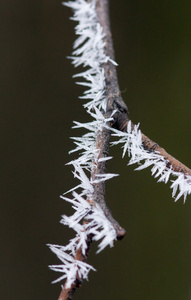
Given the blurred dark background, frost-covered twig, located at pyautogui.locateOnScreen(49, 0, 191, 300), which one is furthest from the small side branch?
the blurred dark background

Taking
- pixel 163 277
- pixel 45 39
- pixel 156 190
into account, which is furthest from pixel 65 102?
pixel 163 277

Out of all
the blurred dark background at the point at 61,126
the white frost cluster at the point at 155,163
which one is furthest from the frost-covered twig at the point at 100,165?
the blurred dark background at the point at 61,126

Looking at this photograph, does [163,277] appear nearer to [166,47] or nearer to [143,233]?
[143,233]

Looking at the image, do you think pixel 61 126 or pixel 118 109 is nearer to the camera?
pixel 118 109

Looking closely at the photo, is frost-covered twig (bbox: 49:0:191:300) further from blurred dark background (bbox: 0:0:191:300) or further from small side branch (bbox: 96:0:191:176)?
blurred dark background (bbox: 0:0:191:300)

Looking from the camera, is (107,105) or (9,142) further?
(9,142)

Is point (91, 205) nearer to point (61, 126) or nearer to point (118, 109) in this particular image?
point (118, 109)

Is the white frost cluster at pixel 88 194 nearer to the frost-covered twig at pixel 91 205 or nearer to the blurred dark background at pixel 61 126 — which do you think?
the frost-covered twig at pixel 91 205

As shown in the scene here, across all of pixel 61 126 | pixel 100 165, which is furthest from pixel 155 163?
pixel 61 126
